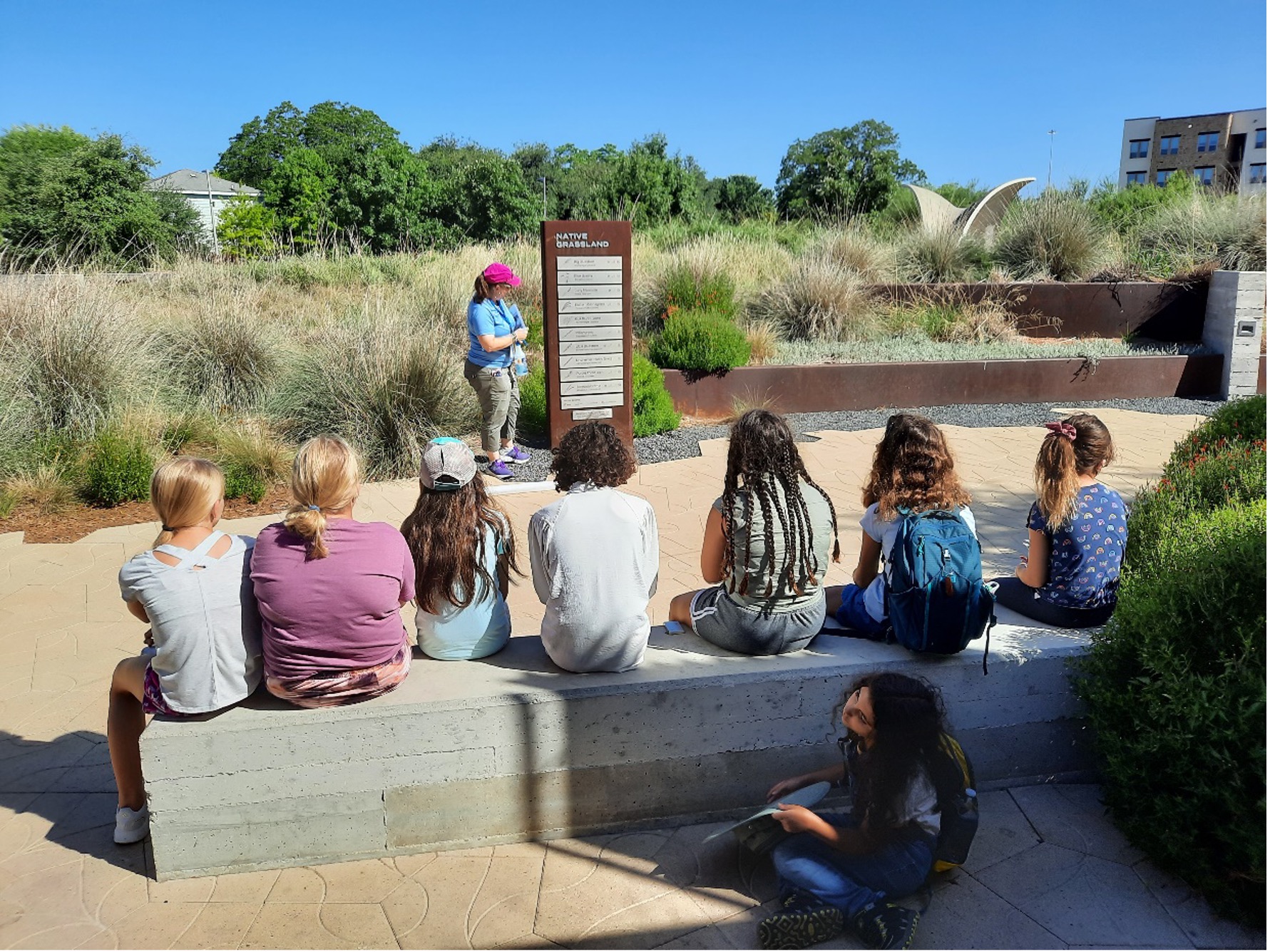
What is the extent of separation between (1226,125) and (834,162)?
62394 millimetres

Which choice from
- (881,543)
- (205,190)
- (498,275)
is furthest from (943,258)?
(205,190)

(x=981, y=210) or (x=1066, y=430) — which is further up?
(x=981, y=210)

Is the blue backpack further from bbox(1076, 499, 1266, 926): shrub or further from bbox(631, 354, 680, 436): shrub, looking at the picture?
bbox(631, 354, 680, 436): shrub

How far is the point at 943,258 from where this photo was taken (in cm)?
1421

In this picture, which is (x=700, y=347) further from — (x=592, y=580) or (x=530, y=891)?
(x=530, y=891)

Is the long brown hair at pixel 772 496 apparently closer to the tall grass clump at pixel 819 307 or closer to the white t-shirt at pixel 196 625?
the white t-shirt at pixel 196 625

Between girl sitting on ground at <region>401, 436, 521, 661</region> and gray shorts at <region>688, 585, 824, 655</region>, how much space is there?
2.41ft

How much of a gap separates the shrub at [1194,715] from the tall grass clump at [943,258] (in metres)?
11.7

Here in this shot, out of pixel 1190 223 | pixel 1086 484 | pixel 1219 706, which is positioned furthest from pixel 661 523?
pixel 1190 223

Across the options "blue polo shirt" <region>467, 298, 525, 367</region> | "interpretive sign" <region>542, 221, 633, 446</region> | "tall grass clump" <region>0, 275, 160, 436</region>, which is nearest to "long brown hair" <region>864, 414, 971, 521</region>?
"blue polo shirt" <region>467, 298, 525, 367</region>

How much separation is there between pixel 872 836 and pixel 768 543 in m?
0.93

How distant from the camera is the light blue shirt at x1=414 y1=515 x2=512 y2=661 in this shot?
A: 306 centimetres

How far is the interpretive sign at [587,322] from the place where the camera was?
786 cm

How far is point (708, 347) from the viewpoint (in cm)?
949
